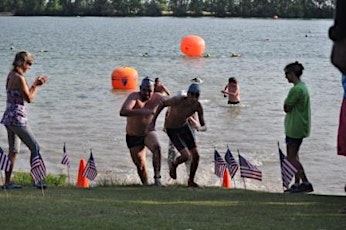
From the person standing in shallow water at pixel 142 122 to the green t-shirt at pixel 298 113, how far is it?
184cm

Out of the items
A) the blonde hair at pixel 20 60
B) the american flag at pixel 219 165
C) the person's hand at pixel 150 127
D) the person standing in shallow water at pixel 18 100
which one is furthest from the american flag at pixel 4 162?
the american flag at pixel 219 165

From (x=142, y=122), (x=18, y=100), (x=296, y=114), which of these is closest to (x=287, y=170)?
(x=296, y=114)

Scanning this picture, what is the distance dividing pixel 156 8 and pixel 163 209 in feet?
497

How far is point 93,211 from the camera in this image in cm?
727

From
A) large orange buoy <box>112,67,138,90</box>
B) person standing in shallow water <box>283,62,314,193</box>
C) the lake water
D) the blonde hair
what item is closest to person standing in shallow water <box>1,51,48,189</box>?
the blonde hair

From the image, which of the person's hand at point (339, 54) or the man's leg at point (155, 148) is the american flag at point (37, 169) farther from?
the person's hand at point (339, 54)

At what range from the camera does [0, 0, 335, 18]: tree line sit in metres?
139

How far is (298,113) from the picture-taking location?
9273mm

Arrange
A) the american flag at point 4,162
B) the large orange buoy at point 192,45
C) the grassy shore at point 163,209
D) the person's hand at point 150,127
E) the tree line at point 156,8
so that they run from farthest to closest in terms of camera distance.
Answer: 1. the tree line at point 156,8
2. the large orange buoy at point 192,45
3. the person's hand at point 150,127
4. the american flag at point 4,162
5. the grassy shore at point 163,209

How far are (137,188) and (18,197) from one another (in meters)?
1.79

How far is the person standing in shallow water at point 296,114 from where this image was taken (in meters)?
9.14

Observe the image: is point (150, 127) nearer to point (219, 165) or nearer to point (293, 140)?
point (219, 165)

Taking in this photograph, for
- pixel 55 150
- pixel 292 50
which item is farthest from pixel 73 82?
pixel 292 50

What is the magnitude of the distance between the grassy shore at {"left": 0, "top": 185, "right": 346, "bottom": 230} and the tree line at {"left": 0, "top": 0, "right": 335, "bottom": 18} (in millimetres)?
129165
